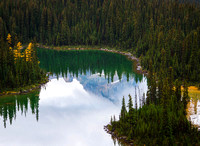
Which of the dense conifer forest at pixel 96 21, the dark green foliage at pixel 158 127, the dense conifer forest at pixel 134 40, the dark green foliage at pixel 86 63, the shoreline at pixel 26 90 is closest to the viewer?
the dark green foliage at pixel 158 127

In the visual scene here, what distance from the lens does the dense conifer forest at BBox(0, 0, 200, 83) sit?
14225cm

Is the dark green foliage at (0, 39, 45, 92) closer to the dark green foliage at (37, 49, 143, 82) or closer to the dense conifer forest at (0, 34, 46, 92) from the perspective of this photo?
the dense conifer forest at (0, 34, 46, 92)

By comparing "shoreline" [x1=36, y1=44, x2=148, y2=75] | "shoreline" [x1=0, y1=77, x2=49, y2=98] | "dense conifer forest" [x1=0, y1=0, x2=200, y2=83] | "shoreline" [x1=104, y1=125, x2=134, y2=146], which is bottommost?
"shoreline" [x1=104, y1=125, x2=134, y2=146]

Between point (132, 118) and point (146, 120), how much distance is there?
232 cm

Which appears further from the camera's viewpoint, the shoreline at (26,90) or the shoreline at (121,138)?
the shoreline at (26,90)

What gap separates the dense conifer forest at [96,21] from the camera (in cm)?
14225

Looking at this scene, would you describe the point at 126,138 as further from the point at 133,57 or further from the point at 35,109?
the point at 133,57

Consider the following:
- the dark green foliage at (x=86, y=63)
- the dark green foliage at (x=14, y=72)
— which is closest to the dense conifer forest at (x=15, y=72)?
the dark green foliage at (x=14, y=72)

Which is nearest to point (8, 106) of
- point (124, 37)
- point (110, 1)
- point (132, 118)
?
point (132, 118)

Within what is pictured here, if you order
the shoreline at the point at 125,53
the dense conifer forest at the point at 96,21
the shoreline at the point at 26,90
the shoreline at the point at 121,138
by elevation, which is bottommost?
the shoreline at the point at 121,138

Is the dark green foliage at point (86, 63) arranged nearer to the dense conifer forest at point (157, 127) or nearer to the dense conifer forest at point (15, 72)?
the dense conifer forest at point (15, 72)

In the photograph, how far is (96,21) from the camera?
175 metres

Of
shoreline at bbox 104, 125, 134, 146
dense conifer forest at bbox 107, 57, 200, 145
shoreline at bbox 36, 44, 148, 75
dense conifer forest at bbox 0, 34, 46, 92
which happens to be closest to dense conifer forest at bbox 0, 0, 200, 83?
shoreline at bbox 36, 44, 148, 75

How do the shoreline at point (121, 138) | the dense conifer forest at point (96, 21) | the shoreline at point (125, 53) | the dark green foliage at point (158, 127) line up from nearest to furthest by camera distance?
the dark green foliage at point (158, 127) < the shoreline at point (121, 138) < the shoreline at point (125, 53) < the dense conifer forest at point (96, 21)
